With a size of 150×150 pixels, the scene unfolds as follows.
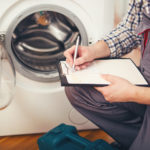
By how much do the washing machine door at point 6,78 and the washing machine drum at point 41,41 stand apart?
8cm

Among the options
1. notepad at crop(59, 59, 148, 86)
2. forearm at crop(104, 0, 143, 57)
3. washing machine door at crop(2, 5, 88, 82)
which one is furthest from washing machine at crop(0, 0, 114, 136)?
notepad at crop(59, 59, 148, 86)

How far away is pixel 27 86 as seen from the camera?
97 centimetres

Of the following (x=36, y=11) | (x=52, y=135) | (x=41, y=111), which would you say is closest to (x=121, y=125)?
(x=52, y=135)

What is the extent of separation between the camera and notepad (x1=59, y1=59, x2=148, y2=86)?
621 mm

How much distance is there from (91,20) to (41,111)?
19.9 inches

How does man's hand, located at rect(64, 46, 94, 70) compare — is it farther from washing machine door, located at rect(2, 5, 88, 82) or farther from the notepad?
washing machine door, located at rect(2, 5, 88, 82)

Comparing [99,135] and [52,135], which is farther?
[99,135]

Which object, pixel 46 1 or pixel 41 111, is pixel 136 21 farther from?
pixel 41 111

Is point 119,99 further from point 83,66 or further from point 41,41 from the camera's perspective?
point 41,41

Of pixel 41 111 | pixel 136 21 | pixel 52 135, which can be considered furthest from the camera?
pixel 41 111

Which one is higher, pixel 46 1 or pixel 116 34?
pixel 46 1

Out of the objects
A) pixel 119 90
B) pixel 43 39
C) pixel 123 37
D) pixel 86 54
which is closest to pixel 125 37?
pixel 123 37

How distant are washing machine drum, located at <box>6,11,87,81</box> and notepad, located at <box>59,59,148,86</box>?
0.92 feet

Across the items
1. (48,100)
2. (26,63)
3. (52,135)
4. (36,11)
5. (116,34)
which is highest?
(36,11)
